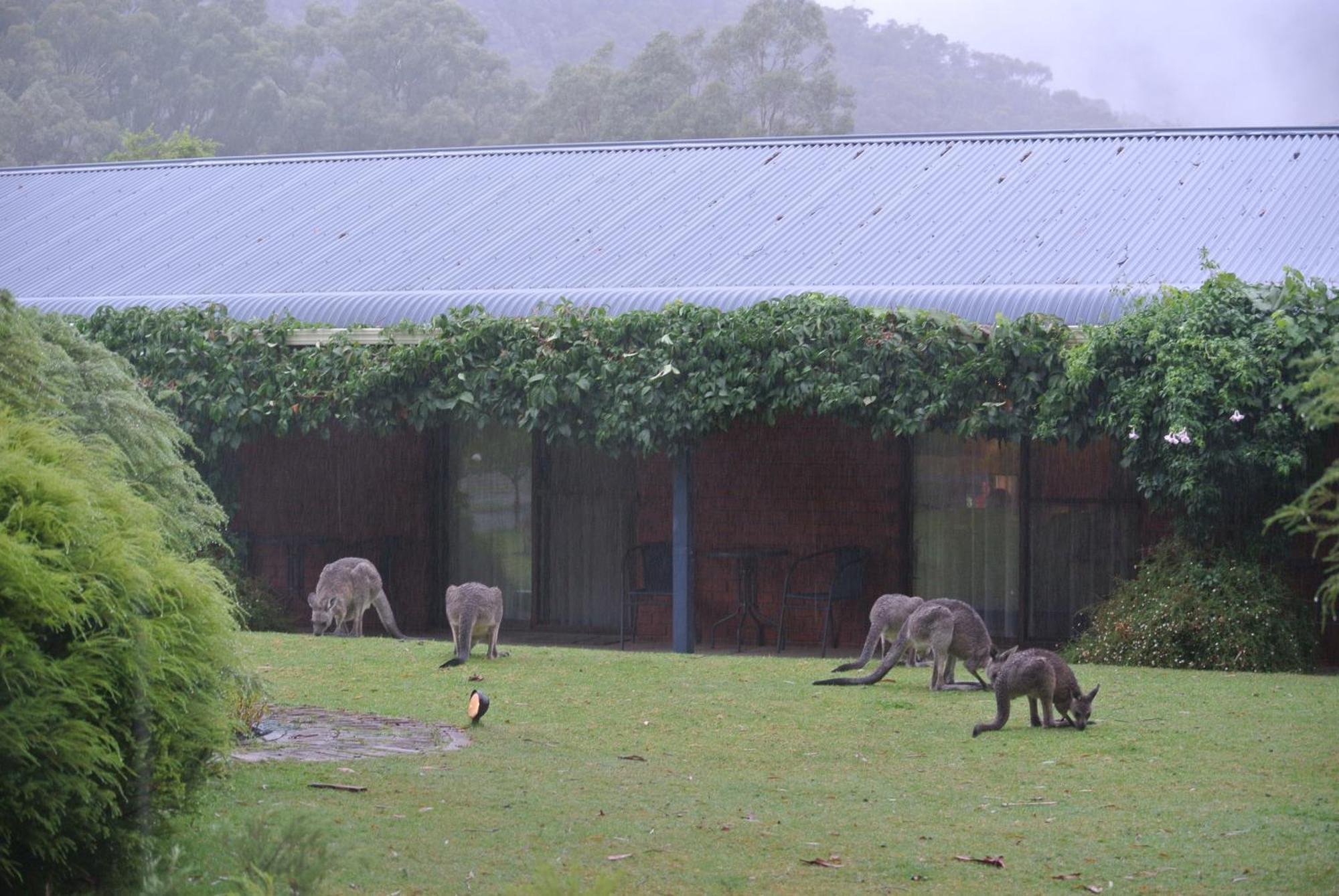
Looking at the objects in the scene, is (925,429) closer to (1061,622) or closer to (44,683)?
(1061,622)

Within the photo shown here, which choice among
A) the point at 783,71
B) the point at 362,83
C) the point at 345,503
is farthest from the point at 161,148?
the point at 345,503

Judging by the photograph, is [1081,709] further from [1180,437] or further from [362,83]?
[362,83]

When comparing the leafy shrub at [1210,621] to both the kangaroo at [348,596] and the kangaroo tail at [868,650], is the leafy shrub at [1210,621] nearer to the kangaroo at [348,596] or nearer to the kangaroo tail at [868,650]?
the kangaroo tail at [868,650]

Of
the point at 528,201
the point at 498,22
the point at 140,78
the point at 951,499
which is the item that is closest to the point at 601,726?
the point at 951,499

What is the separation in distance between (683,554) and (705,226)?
4569 mm

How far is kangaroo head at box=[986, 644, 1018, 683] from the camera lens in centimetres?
1044

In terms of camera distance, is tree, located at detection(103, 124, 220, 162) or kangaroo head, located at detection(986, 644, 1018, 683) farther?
tree, located at detection(103, 124, 220, 162)

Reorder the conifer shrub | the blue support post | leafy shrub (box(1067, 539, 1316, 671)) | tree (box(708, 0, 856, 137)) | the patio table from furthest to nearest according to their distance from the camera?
tree (box(708, 0, 856, 137)) < the patio table < the blue support post < leafy shrub (box(1067, 539, 1316, 671)) < the conifer shrub

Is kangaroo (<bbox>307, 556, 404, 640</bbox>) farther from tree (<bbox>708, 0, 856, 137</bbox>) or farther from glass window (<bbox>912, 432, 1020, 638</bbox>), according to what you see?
tree (<bbox>708, 0, 856, 137</bbox>)

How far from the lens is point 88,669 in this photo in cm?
577

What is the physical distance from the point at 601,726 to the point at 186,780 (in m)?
4.38

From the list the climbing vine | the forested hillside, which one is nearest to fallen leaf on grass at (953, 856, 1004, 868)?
the climbing vine

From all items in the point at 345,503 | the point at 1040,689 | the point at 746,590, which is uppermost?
the point at 345,503

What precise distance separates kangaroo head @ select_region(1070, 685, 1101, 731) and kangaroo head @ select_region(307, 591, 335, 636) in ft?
26.6
